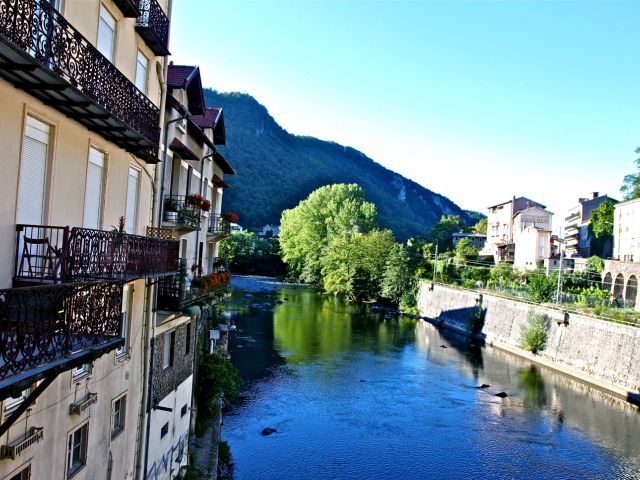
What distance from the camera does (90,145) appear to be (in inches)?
321

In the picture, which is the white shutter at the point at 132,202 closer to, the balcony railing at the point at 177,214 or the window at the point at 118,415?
the balcony railing at the point at 177,214

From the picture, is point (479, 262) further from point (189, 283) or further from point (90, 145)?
point (90, 145)

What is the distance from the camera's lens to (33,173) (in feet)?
21.8

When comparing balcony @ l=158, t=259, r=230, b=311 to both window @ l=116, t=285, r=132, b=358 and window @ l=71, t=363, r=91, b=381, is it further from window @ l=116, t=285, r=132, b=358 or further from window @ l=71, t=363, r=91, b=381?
window @ l=71, t=363, r=91, b=381

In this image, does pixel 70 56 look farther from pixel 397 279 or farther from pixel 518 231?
pixel 518 231

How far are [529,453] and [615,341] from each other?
15175mm

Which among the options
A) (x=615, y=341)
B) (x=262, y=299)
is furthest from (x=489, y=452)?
(x=262, y=299)

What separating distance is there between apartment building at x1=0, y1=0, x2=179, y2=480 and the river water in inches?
484

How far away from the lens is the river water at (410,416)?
21.0 metres

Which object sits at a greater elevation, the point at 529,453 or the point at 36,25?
the point at 36,25

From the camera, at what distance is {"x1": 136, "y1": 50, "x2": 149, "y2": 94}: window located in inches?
397

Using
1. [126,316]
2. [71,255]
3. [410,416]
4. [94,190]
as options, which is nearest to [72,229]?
[71,255]

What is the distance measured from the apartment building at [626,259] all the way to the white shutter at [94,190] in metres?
41.3

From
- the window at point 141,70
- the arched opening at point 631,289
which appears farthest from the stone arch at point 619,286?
the window at point 141,70
